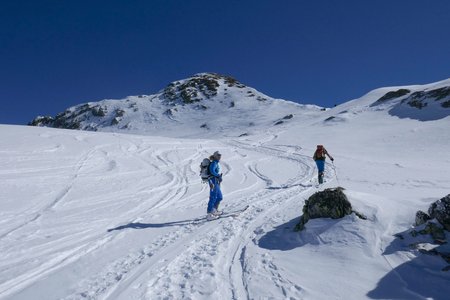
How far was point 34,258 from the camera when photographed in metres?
6.62

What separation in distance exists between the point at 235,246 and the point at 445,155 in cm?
2346

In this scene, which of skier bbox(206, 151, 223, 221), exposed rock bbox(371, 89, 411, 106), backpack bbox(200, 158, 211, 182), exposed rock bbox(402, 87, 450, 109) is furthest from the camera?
exposed rock bbox(371, 89, 411, 106)

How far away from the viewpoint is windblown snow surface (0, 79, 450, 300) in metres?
5.19

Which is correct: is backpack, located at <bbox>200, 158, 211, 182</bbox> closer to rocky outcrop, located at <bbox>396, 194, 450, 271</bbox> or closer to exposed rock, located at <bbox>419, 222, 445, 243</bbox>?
rocky outcrop, located at <bbox>396, 194, 450, 271</bbox>

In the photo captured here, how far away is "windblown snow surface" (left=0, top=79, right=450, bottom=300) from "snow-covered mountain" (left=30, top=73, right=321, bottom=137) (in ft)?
166

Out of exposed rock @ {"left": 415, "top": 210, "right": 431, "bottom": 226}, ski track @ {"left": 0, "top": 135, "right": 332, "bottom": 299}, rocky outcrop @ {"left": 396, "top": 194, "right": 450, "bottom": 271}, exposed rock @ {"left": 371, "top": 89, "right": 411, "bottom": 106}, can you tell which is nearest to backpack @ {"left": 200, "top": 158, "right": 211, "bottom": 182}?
ski track @ {"left": 0, "top": 135, "right": 332, "bottom": 299}

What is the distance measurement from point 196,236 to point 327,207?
2.93 metres

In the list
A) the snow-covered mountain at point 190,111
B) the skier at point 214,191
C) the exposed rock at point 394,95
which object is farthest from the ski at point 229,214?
the snow-covered mountain at point 190,111

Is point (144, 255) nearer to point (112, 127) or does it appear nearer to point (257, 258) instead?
point (257, 258)

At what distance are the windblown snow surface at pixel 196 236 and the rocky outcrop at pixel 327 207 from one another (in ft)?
0.60

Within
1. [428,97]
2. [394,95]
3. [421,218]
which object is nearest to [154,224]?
[421,218]

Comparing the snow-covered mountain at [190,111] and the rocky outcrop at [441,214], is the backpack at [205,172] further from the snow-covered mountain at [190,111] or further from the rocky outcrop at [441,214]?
the snow-covered mountain at [190,111]

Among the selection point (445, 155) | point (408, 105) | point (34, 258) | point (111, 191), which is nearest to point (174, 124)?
point (408, 105)

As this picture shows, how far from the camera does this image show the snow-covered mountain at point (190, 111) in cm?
7634
